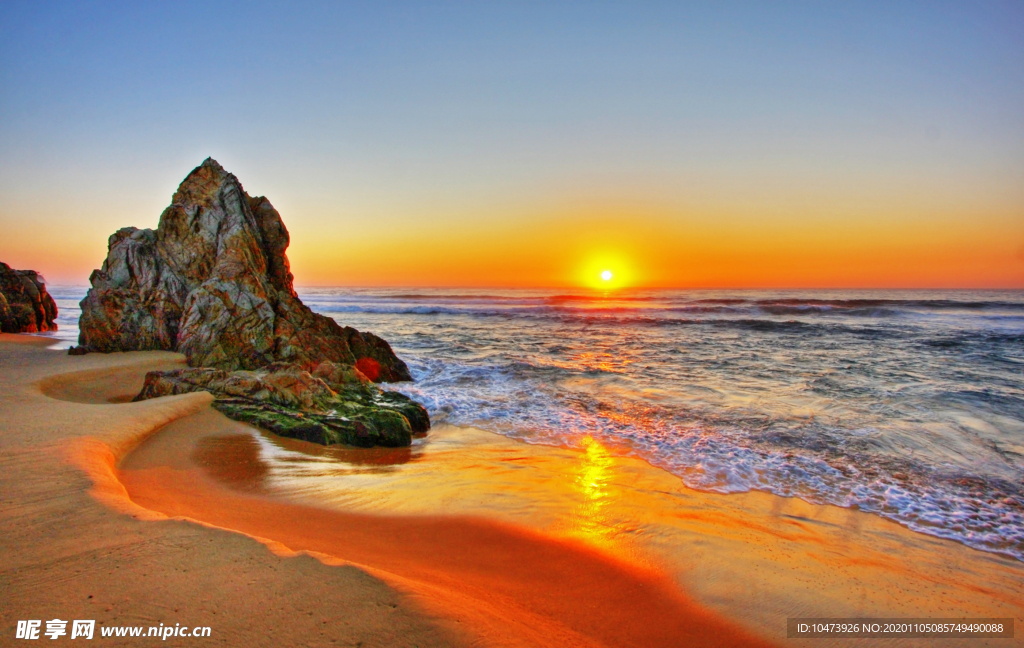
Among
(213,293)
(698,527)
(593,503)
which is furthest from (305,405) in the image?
(698,527)

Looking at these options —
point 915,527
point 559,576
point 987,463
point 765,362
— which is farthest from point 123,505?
point 765,362

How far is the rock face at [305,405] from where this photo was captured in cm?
645

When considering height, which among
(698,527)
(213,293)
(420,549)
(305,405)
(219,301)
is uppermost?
(213,293)

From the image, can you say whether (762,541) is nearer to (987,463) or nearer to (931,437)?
(987,463)

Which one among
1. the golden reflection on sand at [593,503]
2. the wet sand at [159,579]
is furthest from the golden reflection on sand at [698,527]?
the wet sand at [159,579]

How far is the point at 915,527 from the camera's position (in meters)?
4.63

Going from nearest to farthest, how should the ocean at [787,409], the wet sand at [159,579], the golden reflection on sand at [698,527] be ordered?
the wet sand at [159,579] → the golden reflection on sand at [698,527] → the ocean at [787,409]

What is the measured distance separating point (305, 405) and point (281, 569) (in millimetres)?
4874

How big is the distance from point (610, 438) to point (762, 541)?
316 cm

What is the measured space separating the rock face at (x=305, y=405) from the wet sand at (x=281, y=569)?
168cm

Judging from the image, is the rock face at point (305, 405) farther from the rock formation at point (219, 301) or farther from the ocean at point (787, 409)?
the ocean at point (787, 409)

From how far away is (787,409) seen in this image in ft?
28.4

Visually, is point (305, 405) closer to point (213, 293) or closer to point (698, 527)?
point (213, 293)

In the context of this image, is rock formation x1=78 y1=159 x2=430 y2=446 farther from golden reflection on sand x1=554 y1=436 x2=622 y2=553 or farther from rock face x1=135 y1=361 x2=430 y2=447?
golden reflection on sand x1=554 y1=436 x2=622 y2=553
